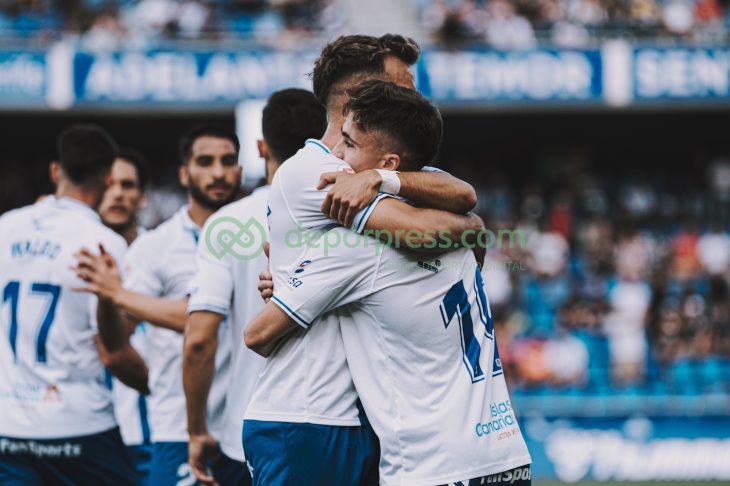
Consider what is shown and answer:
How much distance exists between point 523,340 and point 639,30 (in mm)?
6337

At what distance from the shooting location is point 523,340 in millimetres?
14758

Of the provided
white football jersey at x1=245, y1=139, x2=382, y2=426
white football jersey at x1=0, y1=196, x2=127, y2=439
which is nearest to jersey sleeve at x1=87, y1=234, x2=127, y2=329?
white football jersey at x1=0, y1=196, x2=127, y2=439

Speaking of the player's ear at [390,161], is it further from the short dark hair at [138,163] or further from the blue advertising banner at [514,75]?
the blue advertising banner at [514,75]

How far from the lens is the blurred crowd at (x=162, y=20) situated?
17422 mm

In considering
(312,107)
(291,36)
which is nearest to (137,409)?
(312,107)

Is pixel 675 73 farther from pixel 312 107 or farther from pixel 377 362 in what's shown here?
pixel 377 362

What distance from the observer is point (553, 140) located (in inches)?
842

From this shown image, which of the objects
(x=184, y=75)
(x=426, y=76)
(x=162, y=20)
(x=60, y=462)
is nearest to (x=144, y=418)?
(x=60, y=462)

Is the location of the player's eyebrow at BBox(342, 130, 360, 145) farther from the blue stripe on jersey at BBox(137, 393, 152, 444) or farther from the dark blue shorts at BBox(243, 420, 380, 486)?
the blue stripe on jersey at BBox(137, 393, 152, 444)

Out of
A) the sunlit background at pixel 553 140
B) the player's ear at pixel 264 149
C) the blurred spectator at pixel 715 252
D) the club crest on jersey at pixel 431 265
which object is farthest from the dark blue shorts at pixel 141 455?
the blurred spectator at pixel 715 252

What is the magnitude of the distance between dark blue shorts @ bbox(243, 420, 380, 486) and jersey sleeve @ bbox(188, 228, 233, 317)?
1.02 meters

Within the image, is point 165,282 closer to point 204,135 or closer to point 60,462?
point 204,135

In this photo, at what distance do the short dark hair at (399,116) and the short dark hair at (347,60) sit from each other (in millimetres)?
345
